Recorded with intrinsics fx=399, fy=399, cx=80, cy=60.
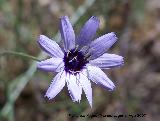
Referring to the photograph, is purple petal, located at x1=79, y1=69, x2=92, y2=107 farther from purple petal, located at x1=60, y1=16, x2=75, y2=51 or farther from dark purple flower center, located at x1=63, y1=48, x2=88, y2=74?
purple petal, located at x1=60, y1=16, x2=75, y2=51

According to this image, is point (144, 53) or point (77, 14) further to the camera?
point (144, 53)

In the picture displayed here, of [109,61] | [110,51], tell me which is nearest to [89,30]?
[109,61]

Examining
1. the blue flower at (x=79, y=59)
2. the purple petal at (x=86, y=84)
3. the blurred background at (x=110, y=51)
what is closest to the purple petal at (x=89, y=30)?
the blue flower at (x=79, y=59)

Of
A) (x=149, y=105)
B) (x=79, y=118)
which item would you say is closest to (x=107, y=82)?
(x=79, y=118)

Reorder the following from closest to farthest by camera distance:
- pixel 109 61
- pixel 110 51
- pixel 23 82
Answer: pixel 109 61
pixel 23 82
pixel 110 51

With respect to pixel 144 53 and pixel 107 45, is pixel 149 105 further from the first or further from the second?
pixel 107 45

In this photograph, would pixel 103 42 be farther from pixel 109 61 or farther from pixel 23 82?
pixel 23 82
